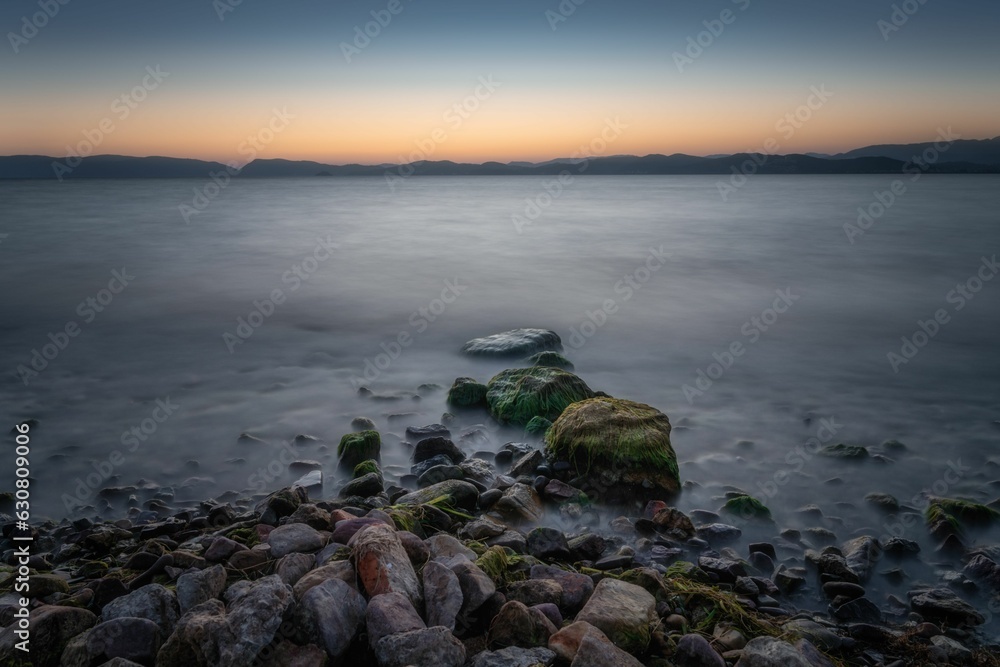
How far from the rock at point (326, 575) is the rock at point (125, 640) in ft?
2.13

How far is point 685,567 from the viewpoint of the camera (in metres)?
4.39

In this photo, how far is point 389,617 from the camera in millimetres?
2959

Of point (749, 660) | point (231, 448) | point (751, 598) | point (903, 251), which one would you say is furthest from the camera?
point (903, 251)

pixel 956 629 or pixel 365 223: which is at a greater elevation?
pixel 365 223

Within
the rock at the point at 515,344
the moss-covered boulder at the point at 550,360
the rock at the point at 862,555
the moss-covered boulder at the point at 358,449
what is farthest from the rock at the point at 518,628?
the rock at the point at 515,344

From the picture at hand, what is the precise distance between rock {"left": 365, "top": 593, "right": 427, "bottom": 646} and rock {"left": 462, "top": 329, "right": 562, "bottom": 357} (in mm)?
6809

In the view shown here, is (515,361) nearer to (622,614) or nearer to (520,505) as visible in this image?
(520,505)

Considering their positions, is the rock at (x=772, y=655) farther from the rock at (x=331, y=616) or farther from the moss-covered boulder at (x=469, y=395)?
the moss-covered boulder at (x=469, y=395)

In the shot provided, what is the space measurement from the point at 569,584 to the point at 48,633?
2.64 metres

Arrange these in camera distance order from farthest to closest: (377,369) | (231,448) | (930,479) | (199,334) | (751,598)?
(199,334) < (377,369) < (231,448) < (930,479) < (751,598)

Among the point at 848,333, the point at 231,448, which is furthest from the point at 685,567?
the point at 848,333

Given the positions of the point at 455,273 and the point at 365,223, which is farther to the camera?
the point at 365,223

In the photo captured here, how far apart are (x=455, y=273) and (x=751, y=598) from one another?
16833mm

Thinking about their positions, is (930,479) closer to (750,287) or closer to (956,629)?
(956,629)
